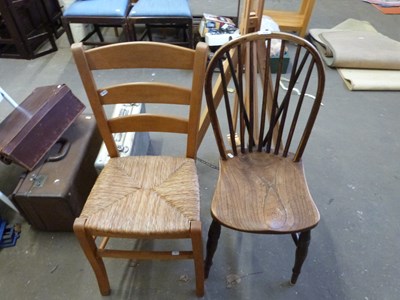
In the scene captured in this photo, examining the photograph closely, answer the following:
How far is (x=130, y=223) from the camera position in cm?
94

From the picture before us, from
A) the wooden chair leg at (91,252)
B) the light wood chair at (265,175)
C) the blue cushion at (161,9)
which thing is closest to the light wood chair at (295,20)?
the blue cushion at (161,9)

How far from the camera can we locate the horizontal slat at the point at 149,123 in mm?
1104

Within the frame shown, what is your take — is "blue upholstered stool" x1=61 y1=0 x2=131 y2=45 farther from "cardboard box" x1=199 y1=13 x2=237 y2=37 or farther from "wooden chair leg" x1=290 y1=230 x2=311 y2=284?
"wooden chair leg" x1=290 y1=230 x2=311 y2=284

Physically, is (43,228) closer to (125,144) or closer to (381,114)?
(125,144)

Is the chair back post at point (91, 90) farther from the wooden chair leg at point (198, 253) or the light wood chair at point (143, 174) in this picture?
the wooden chair leg at point (198, 253)

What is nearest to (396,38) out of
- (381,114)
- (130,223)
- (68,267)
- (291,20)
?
(291,20)

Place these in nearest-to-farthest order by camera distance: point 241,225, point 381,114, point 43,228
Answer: point 241,225 → point 43,228 → point 381,114

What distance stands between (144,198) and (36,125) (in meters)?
0.68

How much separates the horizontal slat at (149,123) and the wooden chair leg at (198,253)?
0.38 meters

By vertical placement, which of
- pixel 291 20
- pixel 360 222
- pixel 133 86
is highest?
pixel 133 86

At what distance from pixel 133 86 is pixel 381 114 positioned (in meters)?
1.86

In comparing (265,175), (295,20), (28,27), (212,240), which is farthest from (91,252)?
(295,20)

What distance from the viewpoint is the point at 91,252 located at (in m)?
1.01

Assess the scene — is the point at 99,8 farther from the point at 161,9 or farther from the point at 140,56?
the point at 140,56
